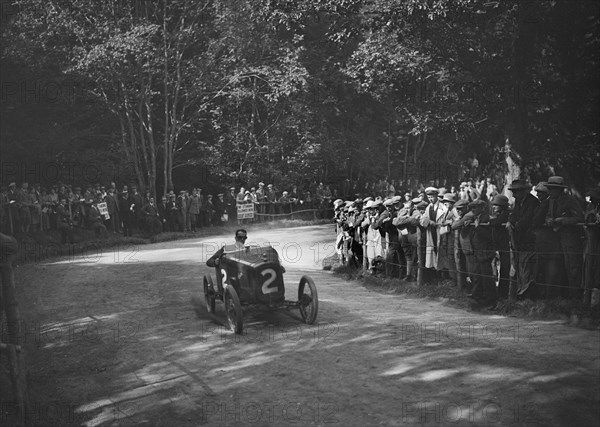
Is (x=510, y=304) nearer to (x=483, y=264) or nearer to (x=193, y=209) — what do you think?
(x=483, y=264)

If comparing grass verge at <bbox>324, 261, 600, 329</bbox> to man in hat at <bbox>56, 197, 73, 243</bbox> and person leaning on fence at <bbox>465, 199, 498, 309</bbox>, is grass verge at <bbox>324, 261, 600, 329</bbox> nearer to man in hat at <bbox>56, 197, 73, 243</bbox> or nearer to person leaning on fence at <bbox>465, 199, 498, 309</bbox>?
person leaning on fence at <bbox>465, 199, 498, 309</bbox>

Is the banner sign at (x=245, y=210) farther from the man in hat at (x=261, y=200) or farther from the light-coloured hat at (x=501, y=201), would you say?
the light-coloured hat at (x=501, y=201)

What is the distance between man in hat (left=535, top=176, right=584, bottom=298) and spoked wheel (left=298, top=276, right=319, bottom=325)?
385 cm

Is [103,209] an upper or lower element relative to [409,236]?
upper

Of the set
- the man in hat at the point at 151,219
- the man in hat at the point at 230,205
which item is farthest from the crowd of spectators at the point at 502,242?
the man in hat at the point at 230,205

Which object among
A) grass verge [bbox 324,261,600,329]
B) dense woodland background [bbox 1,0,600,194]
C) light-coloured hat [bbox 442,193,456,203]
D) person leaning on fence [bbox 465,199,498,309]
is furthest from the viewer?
dense woodland background [bbox 1,0,600,194]

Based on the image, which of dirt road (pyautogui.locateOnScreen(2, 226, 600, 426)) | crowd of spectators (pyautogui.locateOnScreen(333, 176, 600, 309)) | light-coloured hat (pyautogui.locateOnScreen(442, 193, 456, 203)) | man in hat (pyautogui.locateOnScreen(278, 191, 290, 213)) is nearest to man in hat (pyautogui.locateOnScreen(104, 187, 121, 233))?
man in hat (pyautogui.locateOnScreen(278, 191, 290, 213))

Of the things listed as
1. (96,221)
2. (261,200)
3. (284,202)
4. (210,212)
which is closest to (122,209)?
(96,221)

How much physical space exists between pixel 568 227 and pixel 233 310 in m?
5.36

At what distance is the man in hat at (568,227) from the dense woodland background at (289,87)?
7.83 m

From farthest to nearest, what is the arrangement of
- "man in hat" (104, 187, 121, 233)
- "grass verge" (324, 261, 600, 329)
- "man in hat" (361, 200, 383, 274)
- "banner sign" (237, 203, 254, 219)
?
"banner sign" (237, 203, 254, 219) < "man in hat" (104, 187, 121, 233) < "man in hat" (361, 200, 383, 274) < "grass verge" (324, 261, 600, 329)

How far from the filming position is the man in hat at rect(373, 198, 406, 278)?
15891 millimetres

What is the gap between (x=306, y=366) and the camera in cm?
914

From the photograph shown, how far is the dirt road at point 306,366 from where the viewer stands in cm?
746
